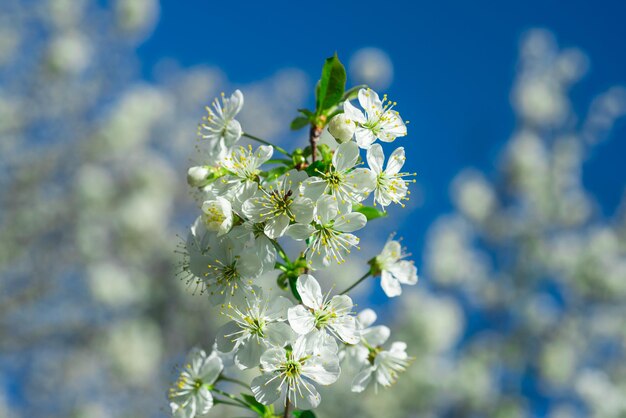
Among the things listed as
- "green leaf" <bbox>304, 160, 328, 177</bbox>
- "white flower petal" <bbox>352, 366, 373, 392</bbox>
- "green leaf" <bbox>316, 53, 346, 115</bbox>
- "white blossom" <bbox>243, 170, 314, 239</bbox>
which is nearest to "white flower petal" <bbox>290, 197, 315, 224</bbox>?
"white blossom" <bbox>243, 170, 314, 239</bbox>

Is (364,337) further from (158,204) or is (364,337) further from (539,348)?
(158,204)

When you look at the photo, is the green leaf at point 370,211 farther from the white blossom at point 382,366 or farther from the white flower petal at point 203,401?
the white flower petal at point 203,401

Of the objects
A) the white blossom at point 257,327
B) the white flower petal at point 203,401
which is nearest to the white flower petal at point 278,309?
the white blossom at point 257,327

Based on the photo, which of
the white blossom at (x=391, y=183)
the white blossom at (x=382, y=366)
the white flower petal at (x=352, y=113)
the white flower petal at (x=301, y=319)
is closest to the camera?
the white flower petal at (x=301, y=319)

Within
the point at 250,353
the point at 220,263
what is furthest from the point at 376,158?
the point at 250,353

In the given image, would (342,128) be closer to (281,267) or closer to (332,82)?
(332,82)

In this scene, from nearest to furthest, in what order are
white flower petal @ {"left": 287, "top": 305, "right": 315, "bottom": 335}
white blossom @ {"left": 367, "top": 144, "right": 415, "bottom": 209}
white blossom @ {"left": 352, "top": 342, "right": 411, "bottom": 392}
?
1. white flower petal @ {"left": 287, "top": 305, "right": 315, "bottom": 335}
2. white blossom @ {"left": 367, "top": 144, "right": 415, "bottom": 209}
3. white blossom @ {"left": 352, "top": 342, "right": 411, "bottom": 392}

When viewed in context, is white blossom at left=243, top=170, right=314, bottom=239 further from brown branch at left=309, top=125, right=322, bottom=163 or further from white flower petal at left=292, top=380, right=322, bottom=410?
white flower petal at left=292, top=380, right=322, bottom=410
